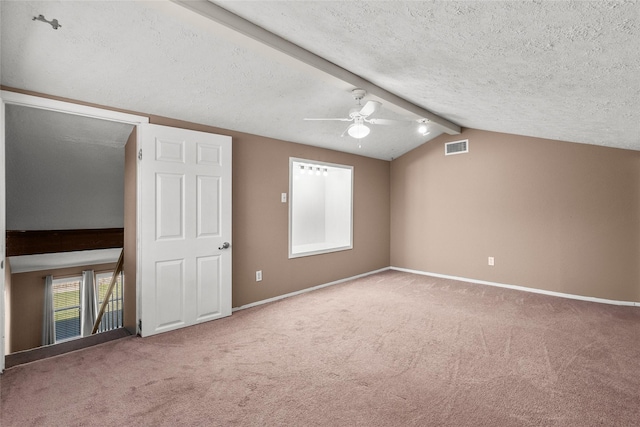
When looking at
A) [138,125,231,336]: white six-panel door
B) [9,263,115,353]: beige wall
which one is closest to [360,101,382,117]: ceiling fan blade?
[138,125,231,336]: white six-panel door

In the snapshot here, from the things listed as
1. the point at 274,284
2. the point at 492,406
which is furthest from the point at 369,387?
the point at 274,284

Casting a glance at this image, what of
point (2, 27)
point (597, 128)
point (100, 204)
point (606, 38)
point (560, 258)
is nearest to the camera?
point (606, 38)

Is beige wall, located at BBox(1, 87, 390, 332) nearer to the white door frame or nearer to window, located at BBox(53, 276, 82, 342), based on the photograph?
the white door frame

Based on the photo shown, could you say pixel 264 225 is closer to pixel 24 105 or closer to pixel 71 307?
pixel 24 105

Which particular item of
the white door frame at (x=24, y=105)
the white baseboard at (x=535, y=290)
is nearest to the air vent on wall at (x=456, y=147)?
the white baseboard at (x=535, y=290)

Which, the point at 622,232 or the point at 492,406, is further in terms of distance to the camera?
the point at 622,232

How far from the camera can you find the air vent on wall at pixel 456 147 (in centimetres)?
525

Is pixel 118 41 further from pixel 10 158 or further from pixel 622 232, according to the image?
pixel 622 232

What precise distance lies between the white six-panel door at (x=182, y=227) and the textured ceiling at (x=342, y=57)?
1.20 feet

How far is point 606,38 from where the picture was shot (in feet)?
5.18

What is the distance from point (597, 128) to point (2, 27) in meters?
5.06

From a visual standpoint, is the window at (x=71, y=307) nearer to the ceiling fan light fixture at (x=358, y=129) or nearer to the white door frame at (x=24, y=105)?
the white door frame at (x=24, y=105)

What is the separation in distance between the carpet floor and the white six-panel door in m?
0.26

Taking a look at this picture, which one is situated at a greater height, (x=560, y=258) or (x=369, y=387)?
(x=560, y=258)
